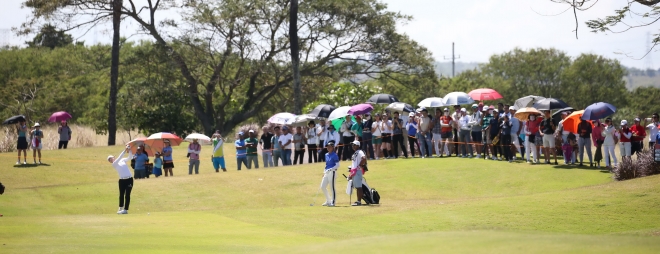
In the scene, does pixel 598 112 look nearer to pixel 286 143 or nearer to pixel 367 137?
pixel 367 137

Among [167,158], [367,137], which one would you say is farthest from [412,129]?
[167,158]

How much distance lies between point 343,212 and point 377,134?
445 inches

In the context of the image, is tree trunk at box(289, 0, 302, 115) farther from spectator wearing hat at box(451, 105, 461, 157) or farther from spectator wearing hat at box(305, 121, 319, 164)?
spectator wearing hat at box(451, 105, 461, 157)

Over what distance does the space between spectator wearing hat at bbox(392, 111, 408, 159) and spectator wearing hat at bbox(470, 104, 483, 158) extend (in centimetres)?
295

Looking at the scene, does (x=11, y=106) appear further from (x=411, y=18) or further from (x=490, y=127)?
(x=490, y=127)

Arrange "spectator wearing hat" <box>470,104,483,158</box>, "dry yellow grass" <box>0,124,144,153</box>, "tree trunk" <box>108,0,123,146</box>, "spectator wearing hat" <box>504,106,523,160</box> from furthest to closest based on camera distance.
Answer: "tree trunk" <box>108,0,123,146</box>
"dry yellow grass" <box>0,124,144,153</box>
"spectator wearing hat" <box>470,104,483,158</box>
"spectator wearing hat" <box>504,106,523,160</box>

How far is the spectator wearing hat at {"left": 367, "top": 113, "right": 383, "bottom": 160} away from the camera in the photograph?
33.8 meters

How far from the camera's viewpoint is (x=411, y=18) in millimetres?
54406

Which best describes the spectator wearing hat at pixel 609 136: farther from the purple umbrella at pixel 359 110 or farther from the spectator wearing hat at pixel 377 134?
the purple umbrella at pixel 359 110

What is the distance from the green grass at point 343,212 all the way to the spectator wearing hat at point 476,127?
0.96 metres

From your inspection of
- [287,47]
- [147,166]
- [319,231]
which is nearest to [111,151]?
[147,166]

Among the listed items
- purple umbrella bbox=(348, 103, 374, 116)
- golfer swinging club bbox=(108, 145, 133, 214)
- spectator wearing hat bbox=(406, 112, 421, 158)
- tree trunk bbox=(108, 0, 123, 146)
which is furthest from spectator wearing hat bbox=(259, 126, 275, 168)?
tree trunk bbox=(108, 0, 123, 146)

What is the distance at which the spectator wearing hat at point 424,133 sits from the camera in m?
33.0

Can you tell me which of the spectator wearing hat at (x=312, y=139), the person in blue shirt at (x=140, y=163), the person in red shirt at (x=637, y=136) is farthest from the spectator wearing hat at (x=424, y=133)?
the person in blue shirt at (x=140, y=163)
